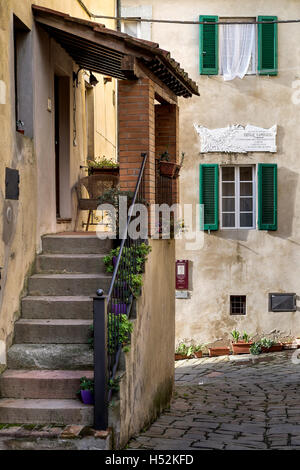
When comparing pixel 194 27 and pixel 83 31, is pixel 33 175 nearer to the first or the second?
pixel 83 31

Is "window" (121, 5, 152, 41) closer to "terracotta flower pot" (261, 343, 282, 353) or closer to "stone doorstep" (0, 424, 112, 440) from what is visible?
"terracotta flower pot" (261, 343, 282, 353)

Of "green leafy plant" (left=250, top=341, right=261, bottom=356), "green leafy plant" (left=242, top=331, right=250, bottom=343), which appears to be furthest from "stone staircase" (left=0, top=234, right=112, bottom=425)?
"green leafy plant" (left=242, top=331, right=250, bottom=343)

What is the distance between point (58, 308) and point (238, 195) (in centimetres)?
864

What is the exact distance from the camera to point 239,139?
1506 centimetres

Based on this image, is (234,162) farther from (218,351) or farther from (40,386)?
(40,386)

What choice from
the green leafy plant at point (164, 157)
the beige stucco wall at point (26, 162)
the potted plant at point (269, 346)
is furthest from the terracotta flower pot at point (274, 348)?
the green leafy plant at point (164, 157)

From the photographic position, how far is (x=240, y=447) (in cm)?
644

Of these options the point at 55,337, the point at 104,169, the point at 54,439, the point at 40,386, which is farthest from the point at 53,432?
the point at 104,169

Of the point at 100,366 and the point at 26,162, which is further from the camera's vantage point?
the point at 26,162

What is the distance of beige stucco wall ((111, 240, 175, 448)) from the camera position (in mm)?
6609

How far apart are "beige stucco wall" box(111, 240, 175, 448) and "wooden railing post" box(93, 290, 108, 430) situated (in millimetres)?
197

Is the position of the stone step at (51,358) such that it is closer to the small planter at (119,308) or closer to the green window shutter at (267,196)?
the small planter at (119,308)

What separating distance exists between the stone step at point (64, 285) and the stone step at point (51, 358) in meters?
0.87

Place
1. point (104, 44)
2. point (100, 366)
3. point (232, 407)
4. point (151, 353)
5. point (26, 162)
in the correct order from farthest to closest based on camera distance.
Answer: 1. point (232, 407)
2. point (151, 353)
3. point (104, 44)
4. point (26, 162)
5. point (100, 366)
